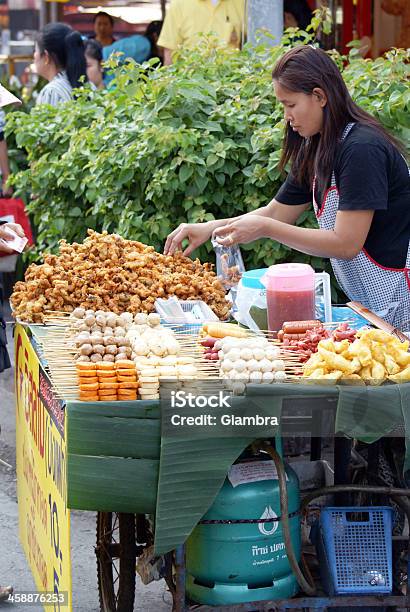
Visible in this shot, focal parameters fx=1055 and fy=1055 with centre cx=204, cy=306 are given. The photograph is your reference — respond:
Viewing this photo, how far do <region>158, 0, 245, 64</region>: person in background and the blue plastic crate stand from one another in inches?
229

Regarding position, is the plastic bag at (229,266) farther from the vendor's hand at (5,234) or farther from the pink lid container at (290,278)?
the vendor's hand at (5,234)

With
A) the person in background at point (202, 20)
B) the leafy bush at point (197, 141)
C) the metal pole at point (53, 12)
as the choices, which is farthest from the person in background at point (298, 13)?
the metal pole at point (53, 12)

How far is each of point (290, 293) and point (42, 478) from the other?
3.59 feet

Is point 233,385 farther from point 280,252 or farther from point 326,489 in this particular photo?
point 280,252

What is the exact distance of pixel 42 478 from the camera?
375 cm

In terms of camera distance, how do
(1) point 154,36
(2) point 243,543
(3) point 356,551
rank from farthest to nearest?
(1) point 154,36 → (3) point 356,551 → (2) point 243,543

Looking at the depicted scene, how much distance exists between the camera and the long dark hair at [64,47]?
25.6 feet

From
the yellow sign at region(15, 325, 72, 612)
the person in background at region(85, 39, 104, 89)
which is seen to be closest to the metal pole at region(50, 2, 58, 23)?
the person in background at region(85, 39, 104, 89)

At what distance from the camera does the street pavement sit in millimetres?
4113

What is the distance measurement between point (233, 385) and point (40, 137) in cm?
432

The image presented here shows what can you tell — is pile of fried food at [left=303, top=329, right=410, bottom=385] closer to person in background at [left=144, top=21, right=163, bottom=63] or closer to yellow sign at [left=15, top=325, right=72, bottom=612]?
yellow sign at [left=15, top=325, right=72, bottom=612]

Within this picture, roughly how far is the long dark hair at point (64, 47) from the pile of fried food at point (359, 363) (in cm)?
515

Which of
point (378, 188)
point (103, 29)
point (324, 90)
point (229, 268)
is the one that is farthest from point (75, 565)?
point (103, 29)

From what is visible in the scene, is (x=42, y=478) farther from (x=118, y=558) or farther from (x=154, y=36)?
(x=154, y=36)
